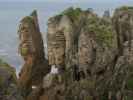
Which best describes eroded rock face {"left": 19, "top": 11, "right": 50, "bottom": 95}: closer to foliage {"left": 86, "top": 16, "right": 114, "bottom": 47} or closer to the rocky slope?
the rocky slope

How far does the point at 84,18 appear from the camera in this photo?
59.8 m

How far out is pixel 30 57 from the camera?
6238 centimetres

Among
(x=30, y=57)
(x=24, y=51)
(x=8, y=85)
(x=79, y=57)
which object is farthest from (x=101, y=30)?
(x=8, y=85)

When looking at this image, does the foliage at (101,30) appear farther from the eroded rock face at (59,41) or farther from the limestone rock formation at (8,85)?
the limestone rock formation at (8,85)

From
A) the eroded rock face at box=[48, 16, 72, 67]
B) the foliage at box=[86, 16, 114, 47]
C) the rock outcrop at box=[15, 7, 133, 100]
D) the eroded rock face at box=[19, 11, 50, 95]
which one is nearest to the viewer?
the rock outcrop at box=[15, 7, 133, 100]

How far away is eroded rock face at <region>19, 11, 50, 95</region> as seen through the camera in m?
62.0

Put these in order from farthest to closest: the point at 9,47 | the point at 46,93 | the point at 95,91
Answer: the point at 9,47 < the point at 46,93 < the point at 95,91

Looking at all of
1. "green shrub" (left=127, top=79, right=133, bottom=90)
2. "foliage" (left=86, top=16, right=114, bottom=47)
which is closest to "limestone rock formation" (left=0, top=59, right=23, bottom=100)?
"green shrub" (left=127, top=79, right=133, bottom=90)

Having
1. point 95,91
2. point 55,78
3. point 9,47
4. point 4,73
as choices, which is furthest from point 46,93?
point 9,47

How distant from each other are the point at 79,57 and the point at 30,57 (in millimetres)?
6170

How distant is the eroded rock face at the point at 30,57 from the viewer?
204 feet

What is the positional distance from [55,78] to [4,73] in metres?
15.9

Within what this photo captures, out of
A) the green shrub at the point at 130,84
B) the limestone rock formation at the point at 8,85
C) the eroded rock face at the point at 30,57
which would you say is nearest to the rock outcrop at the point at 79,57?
the eroded rock face at the point at 30,57

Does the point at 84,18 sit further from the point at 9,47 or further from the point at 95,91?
the point at 9,47
